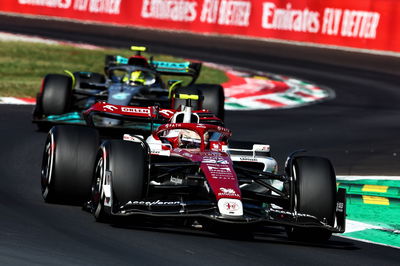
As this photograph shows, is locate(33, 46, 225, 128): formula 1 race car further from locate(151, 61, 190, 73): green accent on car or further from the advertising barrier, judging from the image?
the advertising barrier

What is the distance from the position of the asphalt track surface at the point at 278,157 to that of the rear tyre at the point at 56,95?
1.51ft

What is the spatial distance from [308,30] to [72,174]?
90.8 ft

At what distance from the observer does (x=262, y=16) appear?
124 feet

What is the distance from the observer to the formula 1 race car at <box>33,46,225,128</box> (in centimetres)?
1611

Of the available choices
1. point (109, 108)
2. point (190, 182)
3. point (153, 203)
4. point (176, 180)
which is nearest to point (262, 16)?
point (109, 108)

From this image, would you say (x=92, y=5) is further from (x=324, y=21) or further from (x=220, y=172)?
(x=220, y=172)

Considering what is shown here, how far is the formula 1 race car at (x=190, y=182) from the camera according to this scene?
8977 millimetres

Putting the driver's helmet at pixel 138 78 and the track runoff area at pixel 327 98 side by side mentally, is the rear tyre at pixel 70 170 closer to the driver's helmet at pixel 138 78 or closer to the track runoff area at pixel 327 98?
the track runoff area at pixel 327 98

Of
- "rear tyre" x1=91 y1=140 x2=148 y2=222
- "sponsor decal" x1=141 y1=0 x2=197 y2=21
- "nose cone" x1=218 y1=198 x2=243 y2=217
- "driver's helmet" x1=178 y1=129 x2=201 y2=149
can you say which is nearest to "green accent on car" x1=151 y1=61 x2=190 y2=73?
"driver's helmet" x1=178 y1=129 x2=201 y2=149

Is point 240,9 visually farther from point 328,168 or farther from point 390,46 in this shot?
point 328,168

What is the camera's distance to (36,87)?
2239 centimetres

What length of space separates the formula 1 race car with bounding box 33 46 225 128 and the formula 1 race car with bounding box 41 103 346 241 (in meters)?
5.01

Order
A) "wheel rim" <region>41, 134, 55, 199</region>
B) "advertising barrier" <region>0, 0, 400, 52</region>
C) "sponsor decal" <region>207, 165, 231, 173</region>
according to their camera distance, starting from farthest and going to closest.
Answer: "advertising barrier" <region>0, 0, 400, 52</region> < "wheel rim" <region>41, 134, 55, 199</region> < "sponsor decal" <region>207, 165, 231, 173</region>

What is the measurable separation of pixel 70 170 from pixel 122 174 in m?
1.02
